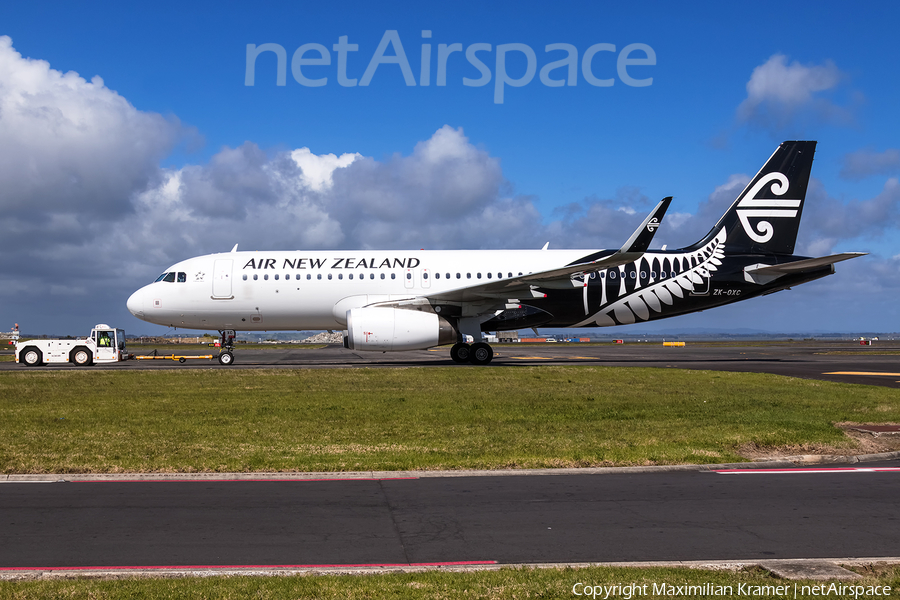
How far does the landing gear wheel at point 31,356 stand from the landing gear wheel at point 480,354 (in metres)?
20.0

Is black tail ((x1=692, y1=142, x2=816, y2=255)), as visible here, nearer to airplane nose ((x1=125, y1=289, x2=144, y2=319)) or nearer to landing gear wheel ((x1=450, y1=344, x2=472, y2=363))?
landing gear wheel ((x1=450, y1=344, x2=472, y2=363))

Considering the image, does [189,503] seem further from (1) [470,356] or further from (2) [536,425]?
(1) [470,356]

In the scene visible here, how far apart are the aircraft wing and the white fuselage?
160 cm

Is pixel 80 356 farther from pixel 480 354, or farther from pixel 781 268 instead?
pixel 781 268

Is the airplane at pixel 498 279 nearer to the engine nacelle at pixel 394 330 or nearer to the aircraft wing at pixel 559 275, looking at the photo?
the aircraft wing at pixel 559 275

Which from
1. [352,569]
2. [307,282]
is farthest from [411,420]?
[307,282]

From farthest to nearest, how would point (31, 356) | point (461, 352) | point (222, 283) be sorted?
1. point (31, 356)
2. point (222, 283)
3. point (461, 352)

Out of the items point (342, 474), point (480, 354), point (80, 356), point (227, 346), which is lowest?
point (342, 474)

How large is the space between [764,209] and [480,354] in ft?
43.8

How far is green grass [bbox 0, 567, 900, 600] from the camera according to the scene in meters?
4.62

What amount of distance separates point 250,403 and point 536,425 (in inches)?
256

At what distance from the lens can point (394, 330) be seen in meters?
25.2

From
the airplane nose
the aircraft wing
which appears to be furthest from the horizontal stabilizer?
the airplane nose

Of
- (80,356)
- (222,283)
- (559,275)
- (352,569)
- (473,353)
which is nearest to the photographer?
(352,569)
